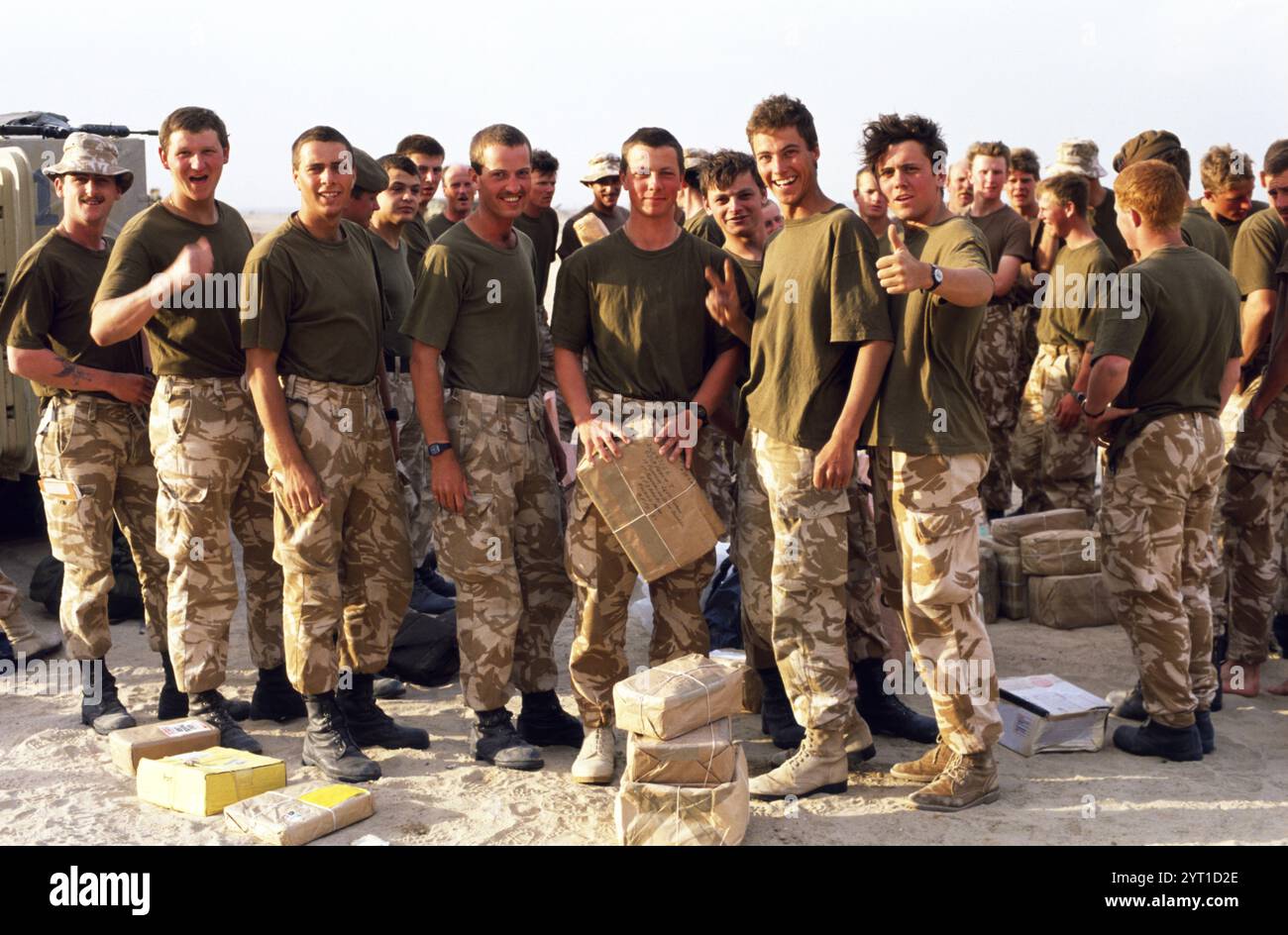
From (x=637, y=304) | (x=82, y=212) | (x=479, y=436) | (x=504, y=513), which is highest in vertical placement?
(x=82, y=212)

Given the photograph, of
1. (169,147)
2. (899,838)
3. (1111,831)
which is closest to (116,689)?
(169,147)

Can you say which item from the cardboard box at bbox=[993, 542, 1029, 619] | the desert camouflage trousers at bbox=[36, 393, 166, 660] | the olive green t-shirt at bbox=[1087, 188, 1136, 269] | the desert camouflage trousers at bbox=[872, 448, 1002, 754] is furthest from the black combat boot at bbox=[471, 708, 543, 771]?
the olive green t-shirt at bbox=[1087, 188, 1136, 269]

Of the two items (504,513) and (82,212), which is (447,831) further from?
(82,212)

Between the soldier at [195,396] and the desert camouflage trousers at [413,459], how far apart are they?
6.11 ft

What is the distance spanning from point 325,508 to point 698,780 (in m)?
1.89

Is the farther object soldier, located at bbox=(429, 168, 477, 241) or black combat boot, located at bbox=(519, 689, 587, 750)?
soldier, located at bbox=(429, 168, 477, 241)

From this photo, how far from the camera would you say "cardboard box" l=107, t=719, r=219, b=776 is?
16.9 feet

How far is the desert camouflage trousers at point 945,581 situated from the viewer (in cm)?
464

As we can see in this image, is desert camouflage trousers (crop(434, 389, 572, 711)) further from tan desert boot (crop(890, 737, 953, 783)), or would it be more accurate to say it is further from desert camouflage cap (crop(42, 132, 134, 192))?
desert camouflage cap (crop(42, 132, 134, 192))

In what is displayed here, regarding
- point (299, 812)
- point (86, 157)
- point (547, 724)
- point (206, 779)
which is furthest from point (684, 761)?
point (86, 157)

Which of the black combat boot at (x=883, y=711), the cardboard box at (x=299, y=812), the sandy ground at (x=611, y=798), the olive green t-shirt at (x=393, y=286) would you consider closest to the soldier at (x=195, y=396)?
the sandy ground at (x=611, y=798)

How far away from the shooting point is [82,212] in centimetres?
581

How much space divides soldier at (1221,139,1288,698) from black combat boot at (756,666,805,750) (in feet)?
7.67

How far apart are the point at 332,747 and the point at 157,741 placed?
0.72 metres
